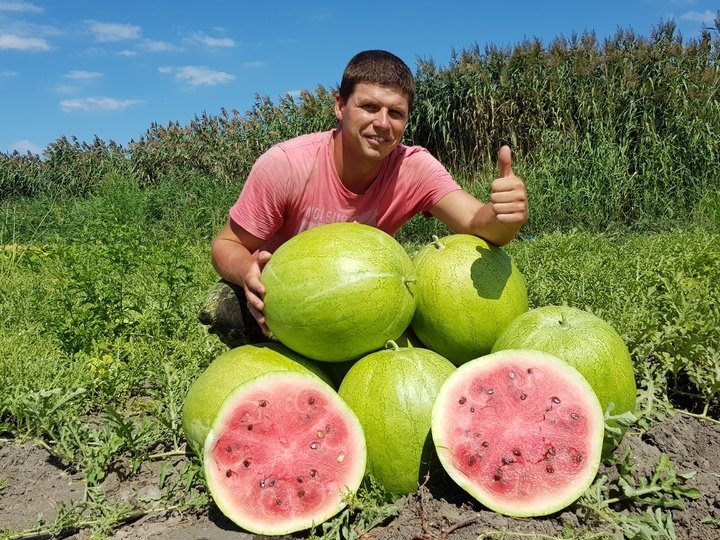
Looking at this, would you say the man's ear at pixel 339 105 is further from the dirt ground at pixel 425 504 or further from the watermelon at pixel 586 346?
the dirt ground at pixel 425 504

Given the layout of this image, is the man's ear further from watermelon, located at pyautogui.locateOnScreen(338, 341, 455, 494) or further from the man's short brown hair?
watermelon, located at pyautogui.locateOnScreen(338, 341, 455, 494)

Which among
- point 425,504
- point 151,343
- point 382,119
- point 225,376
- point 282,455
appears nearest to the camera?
point 425,504

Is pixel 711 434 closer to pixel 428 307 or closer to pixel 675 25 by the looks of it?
pixel 428 307

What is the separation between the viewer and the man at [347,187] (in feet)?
10.6

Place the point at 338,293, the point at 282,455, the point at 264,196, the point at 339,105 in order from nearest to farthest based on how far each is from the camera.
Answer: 1. the point at 282,455
2. the point at 338,293
3. the point at 264,196
4. the point at 339,105

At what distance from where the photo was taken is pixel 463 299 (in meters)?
2.68

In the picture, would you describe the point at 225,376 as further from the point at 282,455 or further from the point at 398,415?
the point at 398,415

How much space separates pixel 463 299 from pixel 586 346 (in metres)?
0.52

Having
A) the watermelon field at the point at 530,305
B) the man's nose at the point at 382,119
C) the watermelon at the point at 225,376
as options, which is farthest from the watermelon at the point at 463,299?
the man's nose at the point at 382,119

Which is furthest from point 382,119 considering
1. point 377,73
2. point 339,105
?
point 339,105

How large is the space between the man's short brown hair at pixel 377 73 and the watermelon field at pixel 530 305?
1686 millimetres

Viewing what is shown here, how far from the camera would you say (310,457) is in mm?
2299

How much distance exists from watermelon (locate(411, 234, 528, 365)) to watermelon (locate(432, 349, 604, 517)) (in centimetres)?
37

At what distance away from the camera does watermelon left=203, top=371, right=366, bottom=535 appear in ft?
7.27
